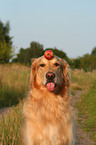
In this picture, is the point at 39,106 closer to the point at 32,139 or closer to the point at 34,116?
the point at 34,116

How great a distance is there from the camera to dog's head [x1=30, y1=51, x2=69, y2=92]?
2785mm

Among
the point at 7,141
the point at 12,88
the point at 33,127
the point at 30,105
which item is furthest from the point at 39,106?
the point at 12,88

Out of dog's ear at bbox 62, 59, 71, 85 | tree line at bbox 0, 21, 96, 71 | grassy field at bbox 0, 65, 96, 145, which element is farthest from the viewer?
tree line at bbox 0, 21, 96, 71

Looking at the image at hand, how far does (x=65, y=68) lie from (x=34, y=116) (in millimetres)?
935

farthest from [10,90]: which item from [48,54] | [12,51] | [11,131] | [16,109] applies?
[12,51]

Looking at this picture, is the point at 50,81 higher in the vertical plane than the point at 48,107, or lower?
higher

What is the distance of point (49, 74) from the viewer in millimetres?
2721

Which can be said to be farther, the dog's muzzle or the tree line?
the tree line

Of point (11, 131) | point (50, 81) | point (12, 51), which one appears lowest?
point (11, 131)

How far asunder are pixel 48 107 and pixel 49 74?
0.50 m

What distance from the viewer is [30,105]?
284 centimetres

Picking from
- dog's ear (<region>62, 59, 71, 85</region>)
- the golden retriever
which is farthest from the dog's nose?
dog's ear (<region>62, 59, 71, 85</region>)

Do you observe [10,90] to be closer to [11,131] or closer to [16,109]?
[16,109]

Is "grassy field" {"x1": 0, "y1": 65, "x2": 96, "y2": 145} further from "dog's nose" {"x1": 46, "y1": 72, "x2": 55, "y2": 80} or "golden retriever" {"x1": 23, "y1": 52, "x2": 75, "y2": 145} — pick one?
"dog's nose" {"x1": 46, "y1": 72, "x2": 55, "y2": 80}
